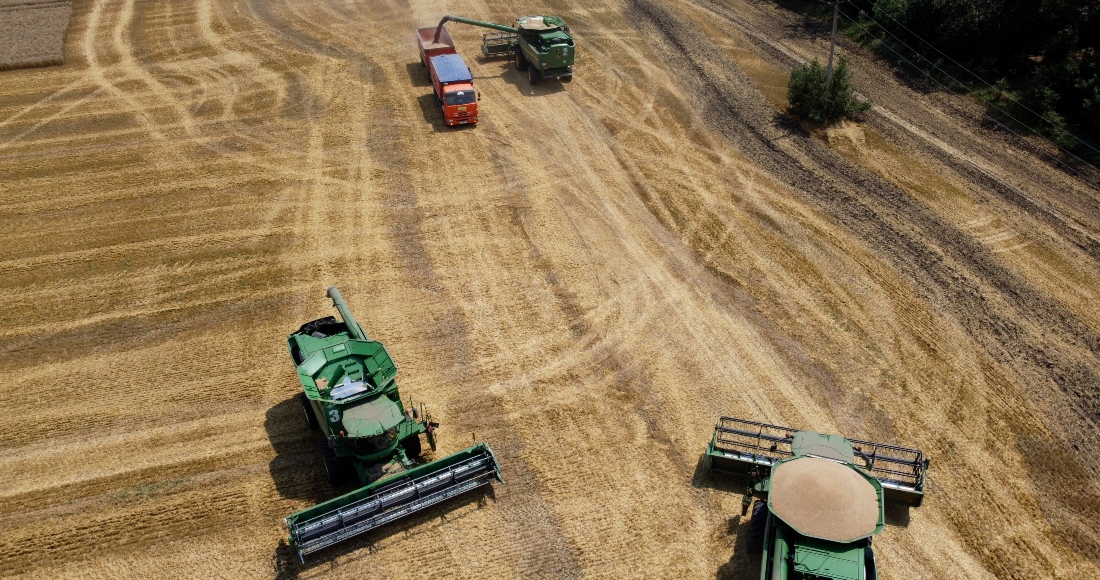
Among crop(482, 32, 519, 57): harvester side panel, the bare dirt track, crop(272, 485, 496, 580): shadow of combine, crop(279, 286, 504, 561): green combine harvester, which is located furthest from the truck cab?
crop(272, 485, 496, 580): shadow of combine

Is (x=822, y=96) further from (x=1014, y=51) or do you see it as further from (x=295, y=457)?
(x=295, y=457)

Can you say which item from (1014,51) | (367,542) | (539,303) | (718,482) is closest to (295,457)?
(367,542)

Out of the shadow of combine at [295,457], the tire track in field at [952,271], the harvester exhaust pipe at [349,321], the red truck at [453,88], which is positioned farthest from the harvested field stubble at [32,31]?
the tire track in field at [952,271]

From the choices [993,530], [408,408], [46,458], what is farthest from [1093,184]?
[46,458]

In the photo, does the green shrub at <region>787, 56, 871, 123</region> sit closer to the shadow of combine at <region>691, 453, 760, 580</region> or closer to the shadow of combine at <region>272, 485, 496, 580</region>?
the shadow of combine at <region>691, 453, 760, 580</region>

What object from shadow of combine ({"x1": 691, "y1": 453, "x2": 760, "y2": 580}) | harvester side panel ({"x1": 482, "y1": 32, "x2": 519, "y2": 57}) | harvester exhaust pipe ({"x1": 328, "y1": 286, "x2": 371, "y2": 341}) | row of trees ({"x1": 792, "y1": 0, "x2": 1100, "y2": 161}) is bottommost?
shadow of combine ({"x1": 691, "y1": 453, "x2": 760, "y2": 580})
